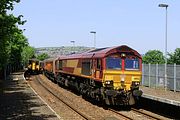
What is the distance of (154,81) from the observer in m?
34.2

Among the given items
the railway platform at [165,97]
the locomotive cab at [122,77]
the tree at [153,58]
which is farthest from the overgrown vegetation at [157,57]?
the locomotive cab at [122,77]

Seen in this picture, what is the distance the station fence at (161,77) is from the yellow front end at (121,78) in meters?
8.57

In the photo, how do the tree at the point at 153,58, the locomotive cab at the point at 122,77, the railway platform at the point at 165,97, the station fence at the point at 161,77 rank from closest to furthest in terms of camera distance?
the railway platform at the point at 165,97 → the locomotive cab at the point at 122,77 → the station fence at the point at 161,77 → the tree at the point at 153,58

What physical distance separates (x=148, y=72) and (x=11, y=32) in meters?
16.9

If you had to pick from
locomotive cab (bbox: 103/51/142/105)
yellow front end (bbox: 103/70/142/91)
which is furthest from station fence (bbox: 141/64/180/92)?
yellow front end (bbox: 103/70/142/91)

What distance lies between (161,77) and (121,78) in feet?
38.6

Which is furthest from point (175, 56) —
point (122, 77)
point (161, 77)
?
point (122, 77)

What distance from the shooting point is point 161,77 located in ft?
107

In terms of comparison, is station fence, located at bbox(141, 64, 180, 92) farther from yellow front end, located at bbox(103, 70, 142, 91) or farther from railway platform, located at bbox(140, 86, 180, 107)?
yellow front end, located at bbox(103, 70, 142, 91)

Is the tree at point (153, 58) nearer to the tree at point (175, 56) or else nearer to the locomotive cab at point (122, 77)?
the tree at point (175, 56)

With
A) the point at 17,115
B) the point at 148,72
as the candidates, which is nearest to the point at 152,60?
the point at 148,72

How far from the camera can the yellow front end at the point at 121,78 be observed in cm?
2146

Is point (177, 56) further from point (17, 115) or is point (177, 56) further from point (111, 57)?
point (17, 115)

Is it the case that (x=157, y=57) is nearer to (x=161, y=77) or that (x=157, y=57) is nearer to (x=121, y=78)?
(x=161, y=77)
